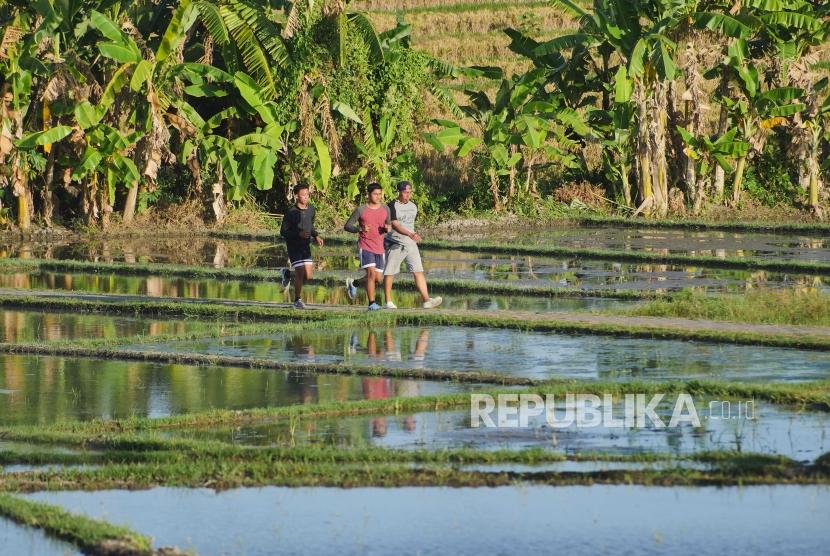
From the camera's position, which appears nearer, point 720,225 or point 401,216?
point 401,216

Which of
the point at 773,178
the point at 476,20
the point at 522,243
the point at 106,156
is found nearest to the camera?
the point at 522,243

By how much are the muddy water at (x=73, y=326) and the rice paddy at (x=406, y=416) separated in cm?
5

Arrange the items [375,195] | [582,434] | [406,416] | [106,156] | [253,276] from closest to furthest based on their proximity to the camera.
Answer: [582,434] → [406,416] → [375,195] → [253,276] → [106,156]

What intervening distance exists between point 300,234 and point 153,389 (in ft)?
13.7

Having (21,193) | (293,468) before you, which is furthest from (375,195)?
(21,193)

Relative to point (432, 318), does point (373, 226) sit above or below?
above

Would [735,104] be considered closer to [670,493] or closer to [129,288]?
[129,288]

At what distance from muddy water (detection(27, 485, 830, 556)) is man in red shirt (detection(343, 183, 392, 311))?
701 cm

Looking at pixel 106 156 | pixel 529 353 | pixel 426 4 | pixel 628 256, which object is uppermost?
pixel 426 4

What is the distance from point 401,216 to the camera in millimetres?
14672

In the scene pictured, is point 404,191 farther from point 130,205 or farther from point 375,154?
point 130,205

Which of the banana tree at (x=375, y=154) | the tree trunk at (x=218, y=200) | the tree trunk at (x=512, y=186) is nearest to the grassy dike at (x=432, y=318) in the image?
the tree trunk at (x=218, y=200)

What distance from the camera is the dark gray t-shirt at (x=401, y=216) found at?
1464 cm

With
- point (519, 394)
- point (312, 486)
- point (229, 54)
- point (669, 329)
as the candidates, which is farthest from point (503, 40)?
point (312, 486)
